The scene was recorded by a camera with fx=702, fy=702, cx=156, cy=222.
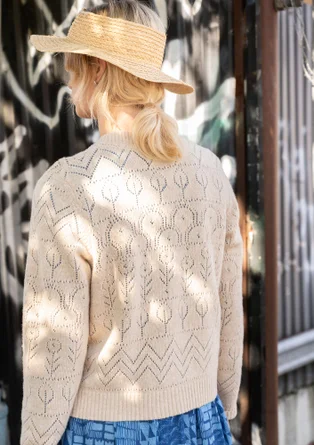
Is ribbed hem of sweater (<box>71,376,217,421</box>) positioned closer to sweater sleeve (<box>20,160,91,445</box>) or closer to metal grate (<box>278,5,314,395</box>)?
sweater sleeve (<box>20,160,91,445</box>)

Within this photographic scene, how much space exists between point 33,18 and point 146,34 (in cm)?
121

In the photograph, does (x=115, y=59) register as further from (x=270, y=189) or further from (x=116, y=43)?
(x=270, y=189)

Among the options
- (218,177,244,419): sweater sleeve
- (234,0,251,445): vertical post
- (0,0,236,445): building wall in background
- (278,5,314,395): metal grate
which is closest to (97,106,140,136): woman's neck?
(218,177,244,419): sweater sleeve

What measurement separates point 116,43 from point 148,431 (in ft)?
3.59

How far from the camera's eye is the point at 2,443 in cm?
308

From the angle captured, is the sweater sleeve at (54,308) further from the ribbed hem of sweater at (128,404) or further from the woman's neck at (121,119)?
the woman's neck at (121,119)

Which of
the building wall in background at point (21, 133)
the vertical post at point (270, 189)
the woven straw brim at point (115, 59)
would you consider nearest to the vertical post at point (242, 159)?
the vertical post at point (270, 189)

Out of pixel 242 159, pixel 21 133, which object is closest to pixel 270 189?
pixel 242 159

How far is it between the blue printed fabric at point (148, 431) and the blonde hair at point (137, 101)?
2.44 feet

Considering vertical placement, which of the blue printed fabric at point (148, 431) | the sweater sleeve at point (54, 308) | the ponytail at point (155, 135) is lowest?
the blue printed fabric at point (148, 431)

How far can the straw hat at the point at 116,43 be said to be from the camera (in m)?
1.95

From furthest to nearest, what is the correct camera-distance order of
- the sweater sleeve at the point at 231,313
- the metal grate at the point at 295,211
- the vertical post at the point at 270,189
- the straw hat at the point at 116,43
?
the metal grate at the point at 295,211 < the vertical post at the point at 270,189 < the sweater sleeve at the point at 231,313 < the straw hat at the point at 116,43

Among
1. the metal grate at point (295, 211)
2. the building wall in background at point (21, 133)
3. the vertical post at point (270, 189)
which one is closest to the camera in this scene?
the building wall in background at point (21, 133)

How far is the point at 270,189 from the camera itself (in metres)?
3.93
